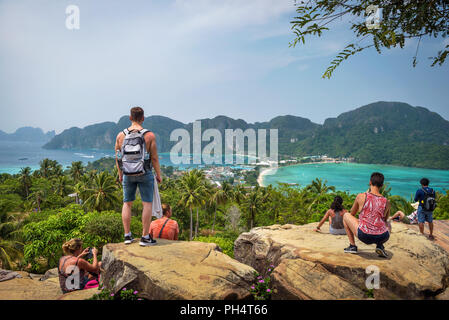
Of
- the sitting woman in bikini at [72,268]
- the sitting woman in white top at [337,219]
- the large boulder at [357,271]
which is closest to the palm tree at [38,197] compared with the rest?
the sitting woman in bikini at [72,268]

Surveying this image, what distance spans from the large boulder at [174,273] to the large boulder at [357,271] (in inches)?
33.8

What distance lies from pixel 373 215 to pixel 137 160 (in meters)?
4.05

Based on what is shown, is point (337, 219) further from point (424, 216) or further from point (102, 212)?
point (102, 212)

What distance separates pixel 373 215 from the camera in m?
3.93

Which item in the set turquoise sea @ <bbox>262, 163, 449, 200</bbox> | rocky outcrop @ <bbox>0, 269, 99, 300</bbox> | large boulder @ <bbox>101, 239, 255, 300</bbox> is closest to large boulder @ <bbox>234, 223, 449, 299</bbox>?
large boulder @ <bbox>101, 239, 255, 300</bbox>

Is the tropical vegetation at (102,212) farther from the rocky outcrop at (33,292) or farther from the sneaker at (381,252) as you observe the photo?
the sneaker at (381,252)

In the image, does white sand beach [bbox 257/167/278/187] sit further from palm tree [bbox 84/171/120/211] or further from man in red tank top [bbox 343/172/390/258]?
man in red tank top [bbox 343/172/390/258]

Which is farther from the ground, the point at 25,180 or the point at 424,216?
the point at 424,216

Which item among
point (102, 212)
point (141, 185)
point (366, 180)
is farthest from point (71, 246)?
point (366, 180)

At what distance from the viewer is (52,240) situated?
14.8 m

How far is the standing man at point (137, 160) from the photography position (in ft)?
12.8

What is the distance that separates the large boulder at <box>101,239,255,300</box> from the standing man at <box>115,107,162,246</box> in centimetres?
61
